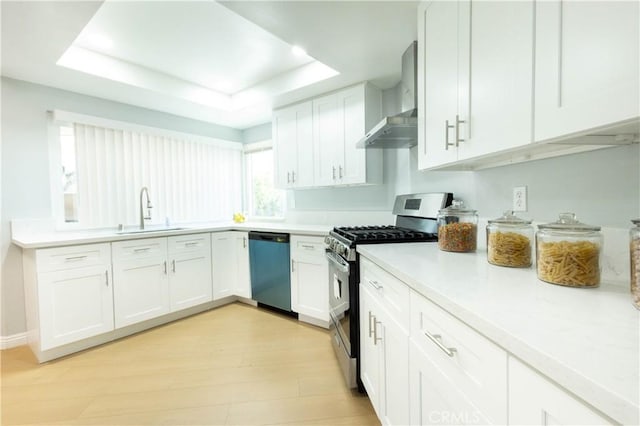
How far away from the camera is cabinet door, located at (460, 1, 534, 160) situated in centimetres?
90

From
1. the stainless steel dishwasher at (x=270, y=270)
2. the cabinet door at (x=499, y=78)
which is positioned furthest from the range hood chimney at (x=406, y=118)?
the stainless steel dishwasher at (x=270, y=270)

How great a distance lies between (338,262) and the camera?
6.11 ft

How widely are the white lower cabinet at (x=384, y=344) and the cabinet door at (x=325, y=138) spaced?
144 cm

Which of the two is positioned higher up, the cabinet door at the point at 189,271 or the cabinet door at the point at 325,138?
the cabinet door at the point at 325,138

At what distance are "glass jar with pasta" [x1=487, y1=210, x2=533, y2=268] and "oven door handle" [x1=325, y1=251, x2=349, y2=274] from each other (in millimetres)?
806

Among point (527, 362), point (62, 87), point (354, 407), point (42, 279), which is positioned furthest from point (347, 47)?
point (42, 279)

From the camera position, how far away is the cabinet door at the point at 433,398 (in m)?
0.71

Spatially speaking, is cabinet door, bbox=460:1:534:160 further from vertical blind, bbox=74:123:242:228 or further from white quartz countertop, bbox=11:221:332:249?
vertical blind, bbox=74:123:242:228

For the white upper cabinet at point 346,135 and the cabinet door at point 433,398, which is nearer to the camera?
the cabinet door at point 433,398

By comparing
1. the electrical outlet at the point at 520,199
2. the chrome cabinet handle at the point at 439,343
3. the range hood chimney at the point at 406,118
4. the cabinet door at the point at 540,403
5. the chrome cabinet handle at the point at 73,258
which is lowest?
the chrome cabinet handle at the point at 439,343

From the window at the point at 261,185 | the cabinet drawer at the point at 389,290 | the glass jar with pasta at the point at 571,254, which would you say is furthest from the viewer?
the window at the point at 261,185

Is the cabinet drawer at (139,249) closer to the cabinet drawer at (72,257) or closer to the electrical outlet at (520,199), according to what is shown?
the cabinet drawer at (72,257)

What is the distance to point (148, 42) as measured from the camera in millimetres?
2270

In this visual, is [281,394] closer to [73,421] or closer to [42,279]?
[73,421]
